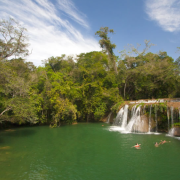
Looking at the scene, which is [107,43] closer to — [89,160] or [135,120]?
[135,120]

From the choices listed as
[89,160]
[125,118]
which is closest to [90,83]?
[125,118]

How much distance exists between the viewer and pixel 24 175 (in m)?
7.59

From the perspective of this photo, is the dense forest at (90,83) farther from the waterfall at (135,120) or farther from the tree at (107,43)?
the waterfall at (135,120)

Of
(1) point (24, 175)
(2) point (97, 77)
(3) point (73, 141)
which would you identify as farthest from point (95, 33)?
(1) point (24, 175)

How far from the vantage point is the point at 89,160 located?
9227 mm

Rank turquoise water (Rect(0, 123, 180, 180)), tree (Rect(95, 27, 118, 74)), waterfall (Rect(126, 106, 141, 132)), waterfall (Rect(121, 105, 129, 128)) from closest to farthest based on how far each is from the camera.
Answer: turquoise water (Rect(0, 123, 180, 180)) → waterfall (Rect(126, 106, 141, 132)) → waterfall (Rect(121, 105, 129, 128)) → tree (Rect(95, 27, 118, 74))

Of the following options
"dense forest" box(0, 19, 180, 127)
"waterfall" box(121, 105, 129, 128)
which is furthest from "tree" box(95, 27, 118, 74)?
"waterfall" box(121, 105, 129, 128)

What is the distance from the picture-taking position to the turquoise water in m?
7.48

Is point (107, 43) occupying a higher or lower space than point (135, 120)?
higher

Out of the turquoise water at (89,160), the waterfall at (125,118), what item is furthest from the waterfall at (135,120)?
the turquoise water at (89,160)

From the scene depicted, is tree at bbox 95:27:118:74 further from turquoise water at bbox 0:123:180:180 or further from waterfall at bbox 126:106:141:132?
turquoise water at bbox 0:123:180:180

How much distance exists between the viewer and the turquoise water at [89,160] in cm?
748

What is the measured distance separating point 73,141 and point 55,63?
24.7 meters

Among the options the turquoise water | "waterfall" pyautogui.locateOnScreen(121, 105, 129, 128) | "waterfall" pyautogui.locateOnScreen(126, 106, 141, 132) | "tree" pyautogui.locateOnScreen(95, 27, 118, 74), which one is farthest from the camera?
"tree" pyautogui.locateOnScreen(95, 27, 118, 74)
